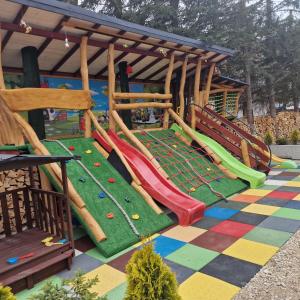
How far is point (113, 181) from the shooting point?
7.34 meters

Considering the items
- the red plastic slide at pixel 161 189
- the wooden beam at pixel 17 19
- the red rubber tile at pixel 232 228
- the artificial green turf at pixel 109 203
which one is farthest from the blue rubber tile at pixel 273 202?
the wooden beam at pixel 17 19

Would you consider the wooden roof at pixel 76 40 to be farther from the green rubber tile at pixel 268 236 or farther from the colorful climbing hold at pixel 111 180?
the green rubber tile at pixel 268 236

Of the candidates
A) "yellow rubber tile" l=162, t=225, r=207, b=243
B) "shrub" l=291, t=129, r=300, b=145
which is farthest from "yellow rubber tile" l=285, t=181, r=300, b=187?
"shrub" l=291, t=129, r=300, b=145

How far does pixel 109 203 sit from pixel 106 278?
81.7 inches

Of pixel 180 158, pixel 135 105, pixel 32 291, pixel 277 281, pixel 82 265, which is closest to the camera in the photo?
pixel 277 281

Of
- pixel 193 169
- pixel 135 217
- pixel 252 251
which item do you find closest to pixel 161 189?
pixel 135 217

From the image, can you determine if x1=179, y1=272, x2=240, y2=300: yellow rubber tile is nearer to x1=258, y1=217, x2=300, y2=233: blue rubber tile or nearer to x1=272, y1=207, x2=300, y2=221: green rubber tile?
x1=258, y1=217, x2=300, y2=233: blue rubber tile

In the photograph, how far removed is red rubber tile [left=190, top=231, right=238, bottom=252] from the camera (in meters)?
5.63

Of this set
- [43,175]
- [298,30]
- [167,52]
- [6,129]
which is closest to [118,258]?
[43,175]

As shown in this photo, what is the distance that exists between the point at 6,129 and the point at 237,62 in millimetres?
16688

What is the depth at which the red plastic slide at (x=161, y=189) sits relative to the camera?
23.0 ft

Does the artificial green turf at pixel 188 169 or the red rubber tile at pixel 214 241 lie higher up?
the artificial green turf at pixel 188 169

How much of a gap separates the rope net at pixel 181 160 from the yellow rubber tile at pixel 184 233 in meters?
1.87

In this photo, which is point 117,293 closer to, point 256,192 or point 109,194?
point 109,194
